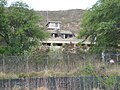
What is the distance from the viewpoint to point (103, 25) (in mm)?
27859

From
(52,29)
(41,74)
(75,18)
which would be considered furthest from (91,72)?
(75,18)

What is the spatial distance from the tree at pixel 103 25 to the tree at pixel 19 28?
4.79 metres

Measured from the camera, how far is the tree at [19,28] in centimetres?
3136

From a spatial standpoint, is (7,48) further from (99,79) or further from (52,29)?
(52,29)

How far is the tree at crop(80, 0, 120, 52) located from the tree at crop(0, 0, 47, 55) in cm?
479

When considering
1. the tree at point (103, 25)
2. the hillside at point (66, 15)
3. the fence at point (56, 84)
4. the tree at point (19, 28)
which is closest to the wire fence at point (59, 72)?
the fence at point (56, 84)

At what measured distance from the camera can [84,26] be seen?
33.0 meters

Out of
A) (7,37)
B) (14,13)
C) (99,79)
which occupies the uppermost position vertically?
(14,13)

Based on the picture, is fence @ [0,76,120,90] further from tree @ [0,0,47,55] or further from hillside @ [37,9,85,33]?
hillside @ [37,9,85,33]

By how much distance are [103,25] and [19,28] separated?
8513 mm

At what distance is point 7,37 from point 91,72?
14.1 meters

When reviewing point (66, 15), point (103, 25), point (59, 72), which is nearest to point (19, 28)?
point (103, 25)

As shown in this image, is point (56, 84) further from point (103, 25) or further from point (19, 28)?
point (19, 28)

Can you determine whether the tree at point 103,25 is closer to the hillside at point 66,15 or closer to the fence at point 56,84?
the fence at point 56,84
